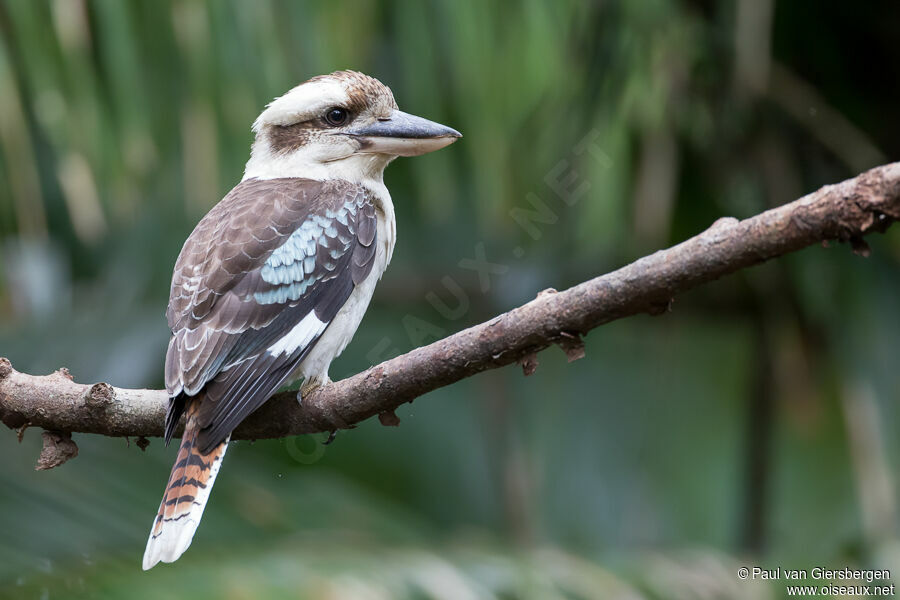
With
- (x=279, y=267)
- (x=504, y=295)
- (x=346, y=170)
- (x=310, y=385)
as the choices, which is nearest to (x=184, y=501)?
(x=310, y=385)

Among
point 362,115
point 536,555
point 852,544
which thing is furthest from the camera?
point 852,544

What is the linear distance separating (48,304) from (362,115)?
8.76ft

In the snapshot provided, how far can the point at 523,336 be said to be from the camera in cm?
177

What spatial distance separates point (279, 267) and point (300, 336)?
0.58 feet

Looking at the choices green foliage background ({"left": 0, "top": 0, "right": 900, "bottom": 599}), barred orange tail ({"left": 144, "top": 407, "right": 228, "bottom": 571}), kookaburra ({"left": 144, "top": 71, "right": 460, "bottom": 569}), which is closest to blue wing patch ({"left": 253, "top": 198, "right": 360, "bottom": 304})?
kookaburra ({"left": 144, "top": 71, "right": 460, "bottom": 569})

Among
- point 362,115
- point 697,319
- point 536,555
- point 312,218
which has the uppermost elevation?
point 362,115

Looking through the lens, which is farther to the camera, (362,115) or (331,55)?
(331,55)

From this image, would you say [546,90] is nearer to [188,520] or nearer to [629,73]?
[629,73]

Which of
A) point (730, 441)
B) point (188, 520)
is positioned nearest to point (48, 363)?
point (188, 520)

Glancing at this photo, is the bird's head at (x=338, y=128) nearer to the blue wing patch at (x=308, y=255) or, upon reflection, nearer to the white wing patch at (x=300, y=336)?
the blue wing patch at (x=308, y=255)

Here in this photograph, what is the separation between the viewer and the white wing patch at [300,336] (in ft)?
7.63

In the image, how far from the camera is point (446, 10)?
3.48 m

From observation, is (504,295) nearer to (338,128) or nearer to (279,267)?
(338,128)

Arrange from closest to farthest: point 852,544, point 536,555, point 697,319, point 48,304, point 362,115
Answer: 1. point 362,115
2. point 536,555
3. point 852,544
4. point 697,319
5. point 48,304
